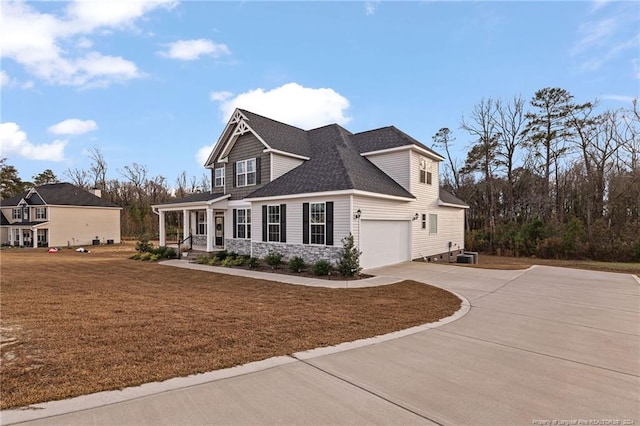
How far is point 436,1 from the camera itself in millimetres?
14008

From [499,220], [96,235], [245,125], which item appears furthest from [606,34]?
[96,235]

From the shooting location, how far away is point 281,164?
17406 millimetres

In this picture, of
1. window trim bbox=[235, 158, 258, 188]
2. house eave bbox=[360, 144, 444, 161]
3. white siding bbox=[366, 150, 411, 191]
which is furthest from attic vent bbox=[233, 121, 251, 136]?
white siding bbox=[366, 150, 411, 191]

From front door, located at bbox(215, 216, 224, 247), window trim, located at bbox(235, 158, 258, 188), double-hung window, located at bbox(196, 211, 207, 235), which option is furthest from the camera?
double-hung window, located at bbox(196, 211, 207, 235)

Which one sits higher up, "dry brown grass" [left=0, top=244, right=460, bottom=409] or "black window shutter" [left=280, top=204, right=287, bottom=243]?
"black window shutter" [left=280, top=204, right=287, bottom=243]

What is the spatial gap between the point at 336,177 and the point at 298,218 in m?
2.47

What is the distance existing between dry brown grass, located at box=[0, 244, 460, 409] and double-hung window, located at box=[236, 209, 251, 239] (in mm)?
6812

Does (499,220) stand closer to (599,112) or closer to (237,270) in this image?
(599,112)

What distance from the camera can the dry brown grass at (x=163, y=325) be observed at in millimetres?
3770

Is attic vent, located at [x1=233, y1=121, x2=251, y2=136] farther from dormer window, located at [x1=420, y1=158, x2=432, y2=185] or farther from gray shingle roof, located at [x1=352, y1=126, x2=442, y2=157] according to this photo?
dormer window, located at [x1=420, y1=158, x2=432, y2=185]

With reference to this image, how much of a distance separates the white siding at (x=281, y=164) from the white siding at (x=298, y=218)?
2.18 m

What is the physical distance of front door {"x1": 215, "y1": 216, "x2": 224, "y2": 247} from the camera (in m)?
19.8

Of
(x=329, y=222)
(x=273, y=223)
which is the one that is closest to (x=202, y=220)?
(x=273, y=223)

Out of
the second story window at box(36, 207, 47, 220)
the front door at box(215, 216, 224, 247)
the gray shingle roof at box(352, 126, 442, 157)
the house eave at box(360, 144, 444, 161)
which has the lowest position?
the front door at box(215, 216, 224, 247)
